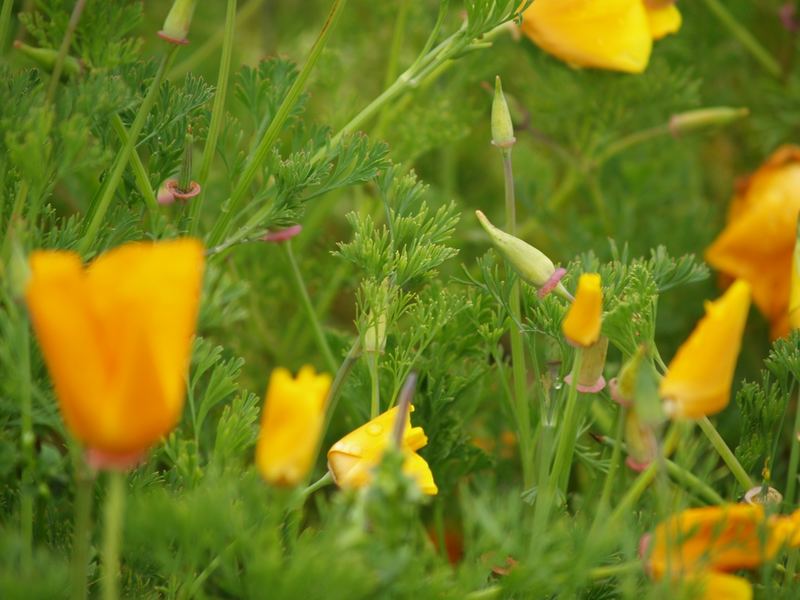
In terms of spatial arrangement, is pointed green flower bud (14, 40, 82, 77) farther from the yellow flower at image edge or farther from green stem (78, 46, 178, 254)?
the yellow flower at image edge

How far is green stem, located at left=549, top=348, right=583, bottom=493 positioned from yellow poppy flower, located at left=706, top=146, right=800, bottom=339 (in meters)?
0.39

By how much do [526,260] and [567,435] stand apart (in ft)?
0.35

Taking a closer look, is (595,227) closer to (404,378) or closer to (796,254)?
(796,254)

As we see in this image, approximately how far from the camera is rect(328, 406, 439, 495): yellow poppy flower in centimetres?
55

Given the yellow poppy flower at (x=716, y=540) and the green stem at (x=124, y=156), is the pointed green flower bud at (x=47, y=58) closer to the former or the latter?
the green stem at (x=124, y=156)

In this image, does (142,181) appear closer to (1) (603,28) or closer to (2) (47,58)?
(2) (47,58)

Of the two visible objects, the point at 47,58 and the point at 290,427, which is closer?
the point at 290,427

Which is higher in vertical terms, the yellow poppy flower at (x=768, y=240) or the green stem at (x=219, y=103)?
the green stem at (x=219, y=103)

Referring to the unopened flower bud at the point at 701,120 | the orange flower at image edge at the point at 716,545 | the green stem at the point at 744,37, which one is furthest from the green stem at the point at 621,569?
the green stem at the point at 744,37

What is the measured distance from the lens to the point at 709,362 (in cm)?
A: 44

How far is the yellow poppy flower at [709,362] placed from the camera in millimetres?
429

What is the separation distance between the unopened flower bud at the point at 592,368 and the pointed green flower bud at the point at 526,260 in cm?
4

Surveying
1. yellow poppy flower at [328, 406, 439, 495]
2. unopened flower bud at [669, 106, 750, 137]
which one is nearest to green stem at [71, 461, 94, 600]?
yellow poppy flower at [328, 406, 439, 495]

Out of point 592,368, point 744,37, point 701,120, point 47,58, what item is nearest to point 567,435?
point 592,368
